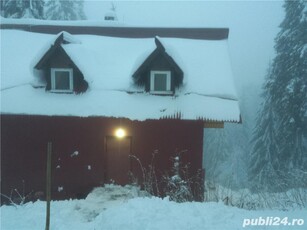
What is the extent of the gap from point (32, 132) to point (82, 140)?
6.41 feet

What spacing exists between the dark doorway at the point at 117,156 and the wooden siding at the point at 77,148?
5.5 inches

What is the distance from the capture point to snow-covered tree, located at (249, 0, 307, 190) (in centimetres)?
1820

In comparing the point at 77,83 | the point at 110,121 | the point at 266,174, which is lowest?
the point at 266,174

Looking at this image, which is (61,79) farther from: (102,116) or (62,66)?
(102,116)

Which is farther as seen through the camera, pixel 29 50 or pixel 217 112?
pixel 29 50

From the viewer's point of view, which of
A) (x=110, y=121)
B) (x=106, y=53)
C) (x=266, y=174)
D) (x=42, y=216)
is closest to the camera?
(x=42, y=216)

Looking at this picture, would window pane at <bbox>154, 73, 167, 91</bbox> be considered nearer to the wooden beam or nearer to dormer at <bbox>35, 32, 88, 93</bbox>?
the wooden beam

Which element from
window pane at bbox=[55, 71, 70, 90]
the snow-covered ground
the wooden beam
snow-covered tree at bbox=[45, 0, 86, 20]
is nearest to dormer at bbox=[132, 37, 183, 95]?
the wooden beam

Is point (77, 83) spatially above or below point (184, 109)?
above

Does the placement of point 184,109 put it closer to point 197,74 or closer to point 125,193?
point 197,74

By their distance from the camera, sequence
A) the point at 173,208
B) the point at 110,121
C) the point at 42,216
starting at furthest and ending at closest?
the point at 110,121
the point at 42,216
the point at 173,208

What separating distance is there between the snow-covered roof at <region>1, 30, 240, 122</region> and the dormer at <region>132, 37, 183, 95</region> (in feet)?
0.84

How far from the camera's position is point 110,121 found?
1177 cm

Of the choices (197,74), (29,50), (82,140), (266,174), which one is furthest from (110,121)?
(266,174)
